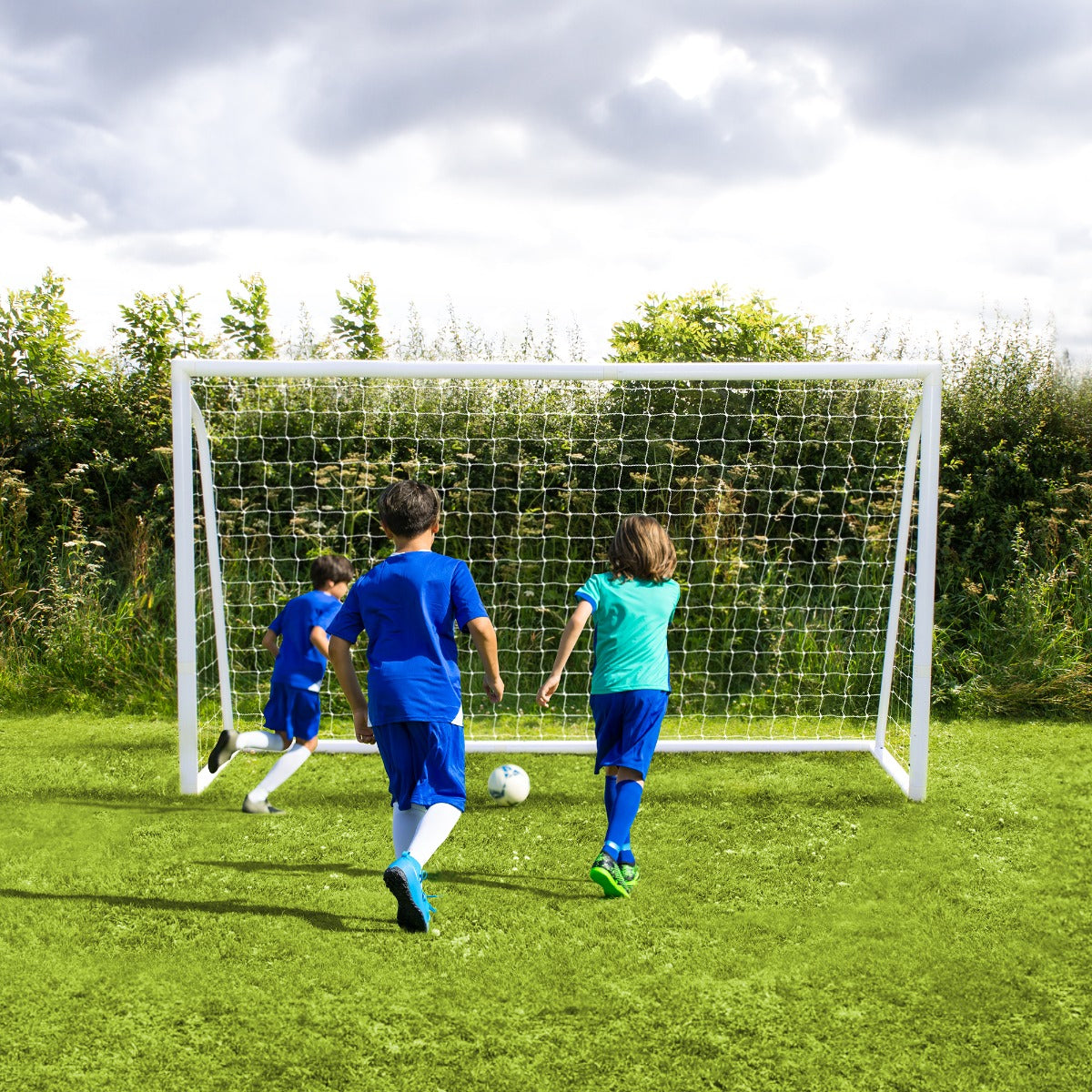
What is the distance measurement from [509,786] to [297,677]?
1.15m

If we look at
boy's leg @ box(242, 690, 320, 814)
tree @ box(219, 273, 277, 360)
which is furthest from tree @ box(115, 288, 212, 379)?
boy's leg @ box(242, 690, 320, 814)

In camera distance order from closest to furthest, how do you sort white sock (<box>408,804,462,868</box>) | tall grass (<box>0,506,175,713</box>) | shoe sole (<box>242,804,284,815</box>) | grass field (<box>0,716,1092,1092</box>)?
grass field (<box>0,716,1092,1092</box>), white sock (<box>408,804,462,868</box>), shoe sole (<box>242,804,284,815</box>), tall grass (<box>0,506,175,713</box>)

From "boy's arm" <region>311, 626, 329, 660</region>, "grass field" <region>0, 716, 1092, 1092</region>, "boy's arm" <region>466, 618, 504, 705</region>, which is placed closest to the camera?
"grass field" <region>0, 716, 1092, 1092</region>

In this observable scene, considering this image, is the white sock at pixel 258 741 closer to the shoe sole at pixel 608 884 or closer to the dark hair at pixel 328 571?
the dark hair at pixel 328 571

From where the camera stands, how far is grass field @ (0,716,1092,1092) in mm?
2615

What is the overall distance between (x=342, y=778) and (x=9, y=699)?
3.06 m

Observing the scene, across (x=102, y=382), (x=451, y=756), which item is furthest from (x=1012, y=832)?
(x=102, y=382)

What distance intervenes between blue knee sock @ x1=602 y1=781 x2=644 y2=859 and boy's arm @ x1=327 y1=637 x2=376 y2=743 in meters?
0.94

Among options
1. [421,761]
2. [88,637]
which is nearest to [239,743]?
[421,761]

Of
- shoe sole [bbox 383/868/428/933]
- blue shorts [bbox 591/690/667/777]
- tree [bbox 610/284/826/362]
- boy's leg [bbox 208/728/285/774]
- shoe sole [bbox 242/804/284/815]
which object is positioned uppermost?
tree [bbox 610/284/826/362]

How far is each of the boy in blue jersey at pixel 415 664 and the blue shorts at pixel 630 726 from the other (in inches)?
21.6

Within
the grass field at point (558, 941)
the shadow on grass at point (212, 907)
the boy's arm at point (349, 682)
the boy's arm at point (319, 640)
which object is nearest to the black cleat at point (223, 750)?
the grass field at point (558, 941)

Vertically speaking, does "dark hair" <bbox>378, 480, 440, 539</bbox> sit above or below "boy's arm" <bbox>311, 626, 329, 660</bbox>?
above

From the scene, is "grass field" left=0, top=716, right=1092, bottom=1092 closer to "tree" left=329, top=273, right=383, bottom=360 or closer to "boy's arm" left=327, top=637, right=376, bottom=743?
"boy's arm" left=327, top=637, right=376, bottom=743
